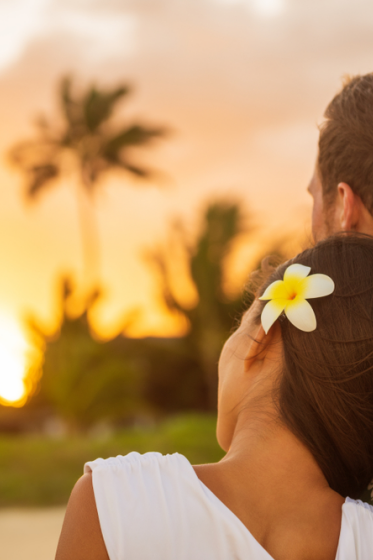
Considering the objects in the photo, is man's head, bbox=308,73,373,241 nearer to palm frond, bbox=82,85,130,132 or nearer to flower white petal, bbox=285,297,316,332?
flower white petal, bbox=285,297,316,332

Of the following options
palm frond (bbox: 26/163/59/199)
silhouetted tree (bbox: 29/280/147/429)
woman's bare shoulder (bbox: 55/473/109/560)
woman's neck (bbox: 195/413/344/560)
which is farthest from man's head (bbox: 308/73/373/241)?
palm frond (bbox: 26/163/59/199)

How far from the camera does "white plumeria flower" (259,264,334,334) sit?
1612 mm

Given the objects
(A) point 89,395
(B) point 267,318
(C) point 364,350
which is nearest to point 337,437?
(C) point 364,350

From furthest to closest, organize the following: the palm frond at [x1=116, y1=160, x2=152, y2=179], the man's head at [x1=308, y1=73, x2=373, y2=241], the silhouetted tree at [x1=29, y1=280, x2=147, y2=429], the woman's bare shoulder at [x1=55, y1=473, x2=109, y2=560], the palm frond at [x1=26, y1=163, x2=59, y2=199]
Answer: the palm frond at [x1=116, y1=160, x2=152, y2=179] → the palm frond at [x1=26, y1=163, x2=59, y2=199] → the silhouetted tree at [x1=29, y1=280, x2=147, y2=429] → the man's head at [x1=308, y1=73, x2=373, y2=241] → the woman's bare shoulder at [x1=55, y1=473, x2=109, y2=560]

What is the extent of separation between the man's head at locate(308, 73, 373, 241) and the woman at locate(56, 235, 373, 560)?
403 millimetres

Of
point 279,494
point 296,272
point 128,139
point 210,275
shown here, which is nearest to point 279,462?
point 279,494

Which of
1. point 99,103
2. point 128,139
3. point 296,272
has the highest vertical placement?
point 99,103

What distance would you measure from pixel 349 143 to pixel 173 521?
139 centimetres

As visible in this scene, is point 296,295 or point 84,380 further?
point 84,380

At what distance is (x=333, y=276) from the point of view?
1688 millimetres

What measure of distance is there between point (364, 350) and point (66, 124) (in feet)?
81.7

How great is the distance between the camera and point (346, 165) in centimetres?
217

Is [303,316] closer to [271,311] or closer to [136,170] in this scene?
[271,311]

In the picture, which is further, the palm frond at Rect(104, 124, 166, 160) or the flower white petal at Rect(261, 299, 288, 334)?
the palm frond at Rect(104, 124, 166, 160)
